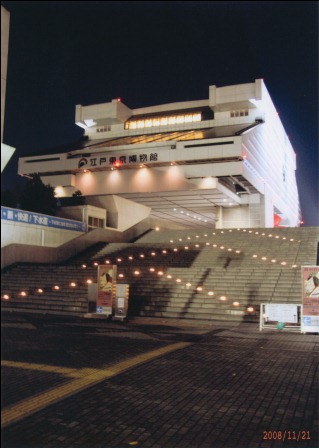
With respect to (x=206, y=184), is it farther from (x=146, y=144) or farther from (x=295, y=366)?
(x=295, y=366)

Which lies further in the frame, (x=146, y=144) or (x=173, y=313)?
(x=146, y=144)

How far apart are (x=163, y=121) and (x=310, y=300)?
129 feet

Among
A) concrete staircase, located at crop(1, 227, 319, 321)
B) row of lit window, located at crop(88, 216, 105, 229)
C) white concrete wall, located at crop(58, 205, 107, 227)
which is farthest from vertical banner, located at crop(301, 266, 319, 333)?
row of lit window, located at crop(88, 216, 105, 229)

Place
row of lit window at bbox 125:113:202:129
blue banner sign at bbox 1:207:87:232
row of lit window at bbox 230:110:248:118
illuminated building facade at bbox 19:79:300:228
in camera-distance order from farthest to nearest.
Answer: row of lit window at bbox 125:113:202:129, row of lit window at bbox 230:110:248:118, illuminated building facade at bbox 19:79:300:228, blue banner sign at bbox 1:207:87:232

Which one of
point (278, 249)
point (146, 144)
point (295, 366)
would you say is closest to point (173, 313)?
point (295, 366)

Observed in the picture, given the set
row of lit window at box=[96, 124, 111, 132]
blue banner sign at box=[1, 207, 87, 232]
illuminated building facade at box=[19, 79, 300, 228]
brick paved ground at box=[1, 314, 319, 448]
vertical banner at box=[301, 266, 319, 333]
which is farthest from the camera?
row of lit window at box=[96, 124, 111, 132]

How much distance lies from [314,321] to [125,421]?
9.34 metres

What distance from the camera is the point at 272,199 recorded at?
166 feet

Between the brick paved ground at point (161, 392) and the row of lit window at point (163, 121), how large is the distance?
39345mm

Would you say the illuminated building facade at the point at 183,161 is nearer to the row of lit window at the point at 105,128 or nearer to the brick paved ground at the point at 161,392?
the row of lit window at the point at 105,128

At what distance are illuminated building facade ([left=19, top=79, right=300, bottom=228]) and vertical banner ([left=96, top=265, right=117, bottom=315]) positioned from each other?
21.6 m

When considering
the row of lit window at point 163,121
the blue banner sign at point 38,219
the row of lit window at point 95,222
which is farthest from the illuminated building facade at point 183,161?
the blue banner sign at point 38,219

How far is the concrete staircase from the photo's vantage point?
667 inches
